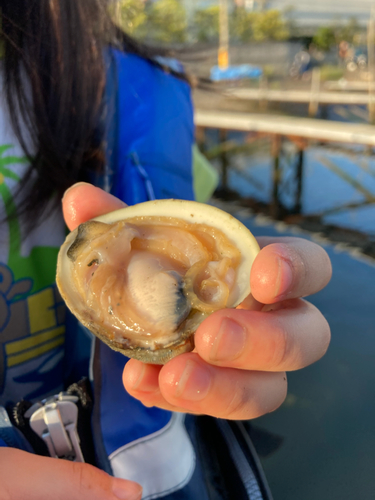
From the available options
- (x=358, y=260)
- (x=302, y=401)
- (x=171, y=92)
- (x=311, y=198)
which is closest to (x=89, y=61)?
(x=171, y=92)

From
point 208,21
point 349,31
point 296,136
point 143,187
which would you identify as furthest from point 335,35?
point 143,187

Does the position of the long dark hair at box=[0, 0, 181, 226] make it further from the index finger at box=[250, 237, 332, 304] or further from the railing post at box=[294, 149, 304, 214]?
the railing post at box=[294, 149, 304, 214]

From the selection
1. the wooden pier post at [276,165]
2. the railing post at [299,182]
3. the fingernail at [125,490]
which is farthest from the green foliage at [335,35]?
the fingernail at [125,490]

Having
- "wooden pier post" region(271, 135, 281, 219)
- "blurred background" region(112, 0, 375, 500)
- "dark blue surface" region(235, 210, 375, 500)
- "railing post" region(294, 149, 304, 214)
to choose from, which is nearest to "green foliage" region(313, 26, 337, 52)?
"blurred background" region(112, 0, 375, 500)

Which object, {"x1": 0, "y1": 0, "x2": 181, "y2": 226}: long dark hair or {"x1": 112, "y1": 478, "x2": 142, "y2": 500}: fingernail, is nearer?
{"x1": 112, "y1": 478, "x2": 142, "y2": 500}: fingernail

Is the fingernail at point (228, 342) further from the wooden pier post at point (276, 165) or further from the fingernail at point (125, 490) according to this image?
the wooden pier post at point (276, 165)
